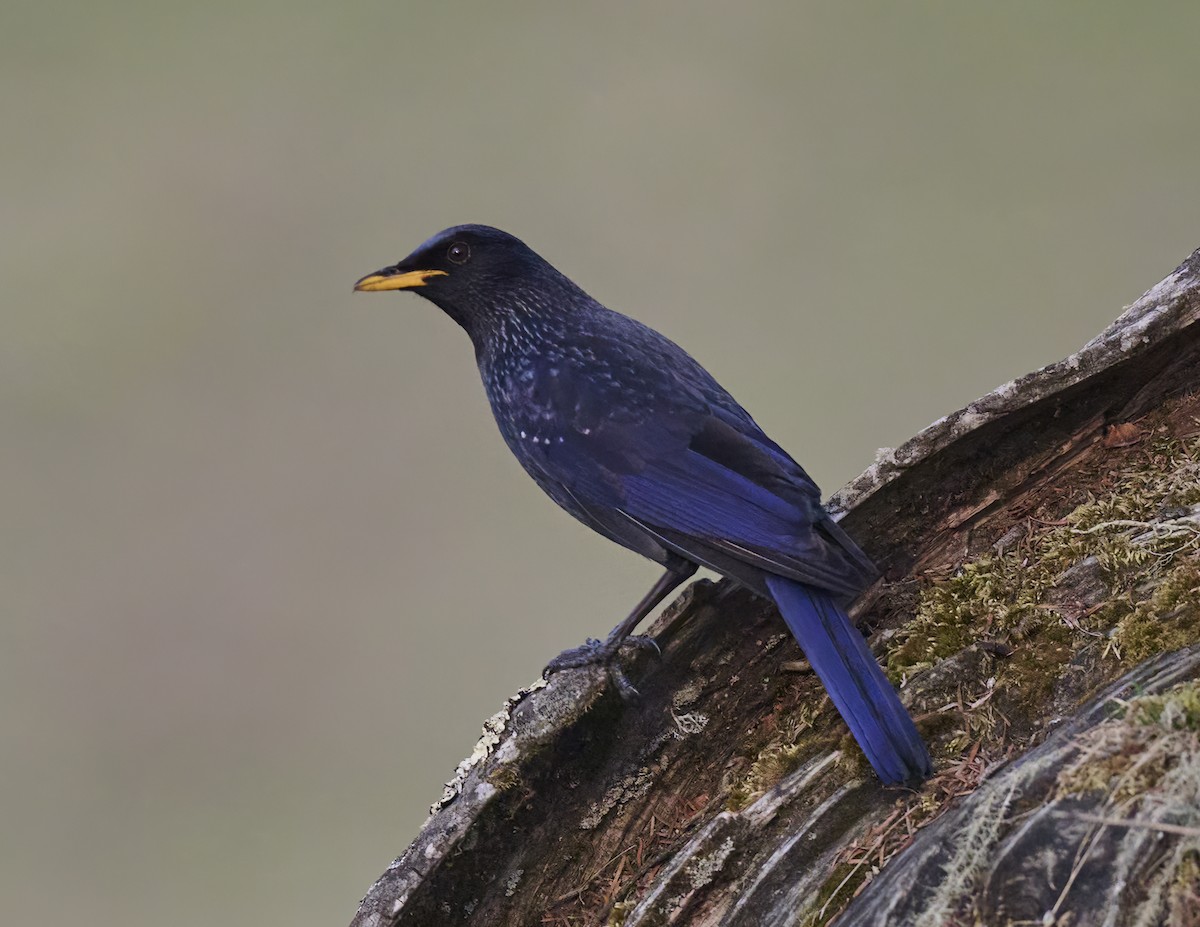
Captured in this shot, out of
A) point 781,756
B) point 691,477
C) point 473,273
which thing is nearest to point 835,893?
point 781,756

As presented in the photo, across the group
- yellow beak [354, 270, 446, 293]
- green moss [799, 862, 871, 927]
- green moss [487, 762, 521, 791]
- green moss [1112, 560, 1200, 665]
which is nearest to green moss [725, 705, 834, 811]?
green moss [799, 862, 871, 927]

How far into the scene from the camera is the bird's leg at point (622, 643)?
3.05 metres

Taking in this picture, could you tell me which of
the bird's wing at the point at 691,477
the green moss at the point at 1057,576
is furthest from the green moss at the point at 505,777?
the green moss at the point at 1057,576

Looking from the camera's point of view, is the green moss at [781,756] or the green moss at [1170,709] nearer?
the green moss at [1170,709]

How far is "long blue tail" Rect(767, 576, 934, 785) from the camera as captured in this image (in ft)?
8.50

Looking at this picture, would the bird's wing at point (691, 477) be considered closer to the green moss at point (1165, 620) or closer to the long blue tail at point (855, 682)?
the long blue tail at point (855, 682)

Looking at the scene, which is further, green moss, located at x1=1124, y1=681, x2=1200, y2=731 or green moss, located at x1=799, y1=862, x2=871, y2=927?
green moss, located at x1=799, y1=862, x2=871, y2=927

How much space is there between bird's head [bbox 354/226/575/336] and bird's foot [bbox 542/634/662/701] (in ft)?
4.69

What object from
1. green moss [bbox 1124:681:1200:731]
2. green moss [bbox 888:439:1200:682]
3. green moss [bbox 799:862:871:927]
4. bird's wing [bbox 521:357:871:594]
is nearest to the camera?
green moss [bbox 1124:681:1200:731]

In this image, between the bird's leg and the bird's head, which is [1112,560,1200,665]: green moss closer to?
the bird's leg

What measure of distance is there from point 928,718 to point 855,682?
0.19m

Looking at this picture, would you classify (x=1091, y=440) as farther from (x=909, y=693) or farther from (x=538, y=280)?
(x=538, y=280)

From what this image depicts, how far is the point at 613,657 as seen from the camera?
306 cm

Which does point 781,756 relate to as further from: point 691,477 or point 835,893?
point 691,477
